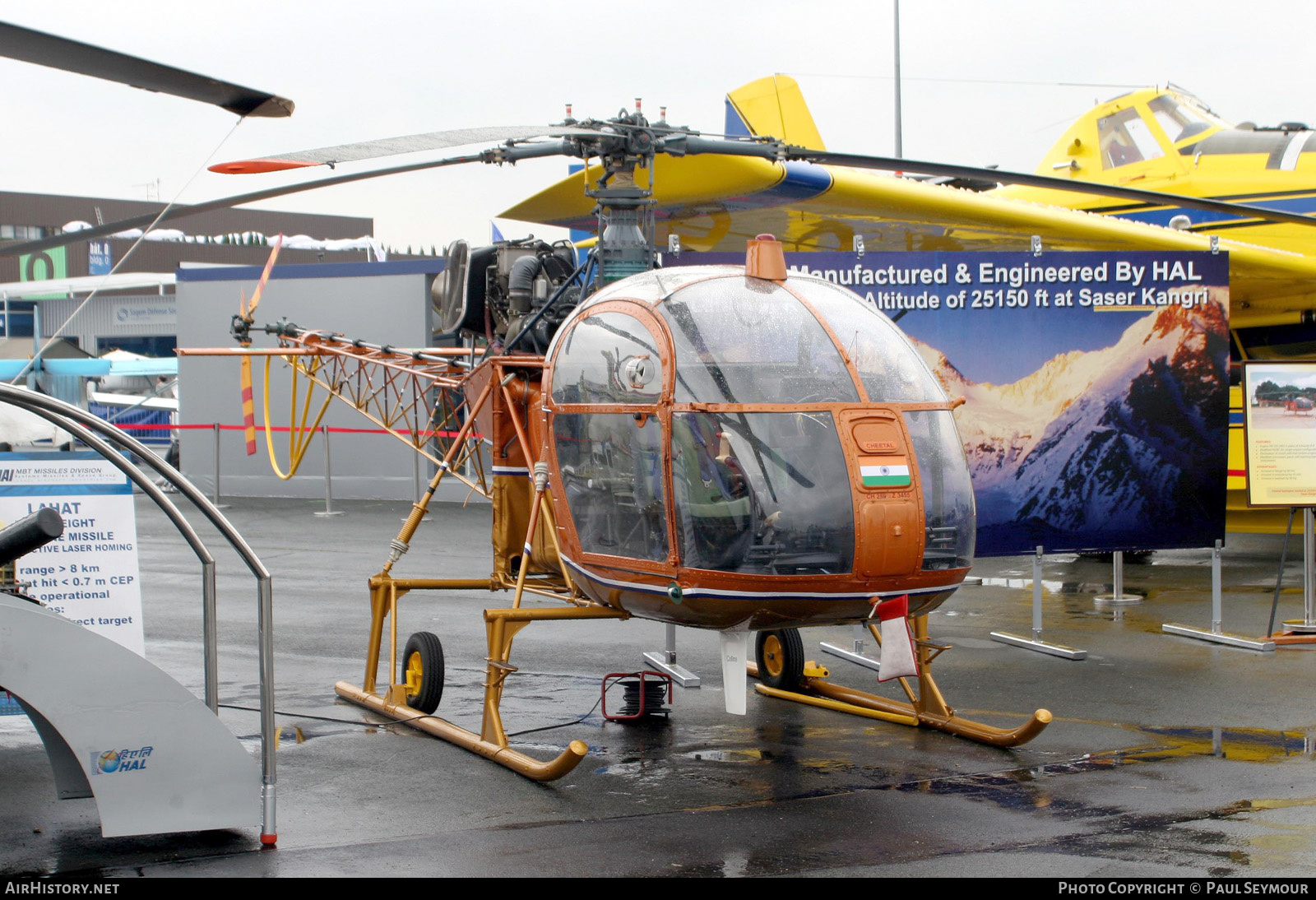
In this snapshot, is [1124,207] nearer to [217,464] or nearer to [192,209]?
[192,209]

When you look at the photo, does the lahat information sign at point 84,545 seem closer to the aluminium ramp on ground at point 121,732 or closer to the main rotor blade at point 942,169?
the aluminium ramp on ground at point 121,732

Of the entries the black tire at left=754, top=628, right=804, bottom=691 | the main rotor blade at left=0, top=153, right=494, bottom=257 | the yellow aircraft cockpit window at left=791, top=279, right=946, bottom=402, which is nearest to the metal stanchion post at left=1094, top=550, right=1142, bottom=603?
the black tire at left=754, top=628, right=804, bottom=691

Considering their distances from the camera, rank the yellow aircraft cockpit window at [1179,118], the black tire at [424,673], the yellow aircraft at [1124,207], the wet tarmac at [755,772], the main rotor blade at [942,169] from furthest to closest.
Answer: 1. the yellow aircraft cockpit window at [1179,118]
2. the yellow aircraft at [1124,207]
3. the black tire at [424,673]
4. the main rotor blade at [942,169]
5. the wet tarmac at [755,772]

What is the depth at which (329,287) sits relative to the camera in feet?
67.6

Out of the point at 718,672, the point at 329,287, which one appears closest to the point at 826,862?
the point at 718,672

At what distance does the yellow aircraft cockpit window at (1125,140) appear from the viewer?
14758 mm

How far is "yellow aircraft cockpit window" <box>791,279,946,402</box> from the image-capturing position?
565 cm

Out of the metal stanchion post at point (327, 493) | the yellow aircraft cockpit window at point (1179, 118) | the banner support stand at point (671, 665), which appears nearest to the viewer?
the banner support stand at point (671, 665)

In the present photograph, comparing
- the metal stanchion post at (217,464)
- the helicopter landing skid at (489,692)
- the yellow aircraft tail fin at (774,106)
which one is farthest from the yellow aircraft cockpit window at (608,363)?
the metal stanchion post at (217,464)

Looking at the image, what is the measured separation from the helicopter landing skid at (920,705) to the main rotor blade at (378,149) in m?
3.35

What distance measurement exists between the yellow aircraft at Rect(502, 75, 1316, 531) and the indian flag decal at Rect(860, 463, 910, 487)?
201 inches

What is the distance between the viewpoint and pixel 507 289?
782 cm
